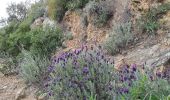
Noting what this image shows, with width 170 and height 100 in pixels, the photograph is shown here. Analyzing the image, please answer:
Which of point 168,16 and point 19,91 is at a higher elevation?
point 168,16

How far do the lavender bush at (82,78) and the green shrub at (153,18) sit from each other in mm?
4796

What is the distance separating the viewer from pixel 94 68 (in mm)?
4766

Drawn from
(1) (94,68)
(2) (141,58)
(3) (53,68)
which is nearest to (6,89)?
(2) (141,58)

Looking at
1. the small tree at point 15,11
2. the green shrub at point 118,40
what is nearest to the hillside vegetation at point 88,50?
the green shrub at point 118,40

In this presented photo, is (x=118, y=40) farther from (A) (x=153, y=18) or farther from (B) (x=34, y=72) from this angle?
(B) (x=34, y=72)

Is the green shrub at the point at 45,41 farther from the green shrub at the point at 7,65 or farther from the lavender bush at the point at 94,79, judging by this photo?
the lavender bush at the point at 94,79

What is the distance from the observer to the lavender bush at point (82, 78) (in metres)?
4.57

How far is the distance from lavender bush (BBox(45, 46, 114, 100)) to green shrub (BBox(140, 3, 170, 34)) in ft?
15.7

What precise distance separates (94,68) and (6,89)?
4.09 m

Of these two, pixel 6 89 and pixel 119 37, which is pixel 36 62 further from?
pixel 119 37

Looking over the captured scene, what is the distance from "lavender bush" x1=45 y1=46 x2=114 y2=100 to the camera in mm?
4574

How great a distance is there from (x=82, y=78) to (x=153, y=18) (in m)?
5.52

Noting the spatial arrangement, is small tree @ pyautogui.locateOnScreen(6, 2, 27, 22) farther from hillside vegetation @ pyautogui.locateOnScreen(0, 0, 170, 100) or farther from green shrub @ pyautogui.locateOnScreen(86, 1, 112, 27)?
green shrub @ pyautogui.locateOnScreen(86, 1, 112, 27)

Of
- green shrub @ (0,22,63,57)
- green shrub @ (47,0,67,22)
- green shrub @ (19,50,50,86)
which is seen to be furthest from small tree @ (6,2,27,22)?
green shrub @ (19,50,50,86)
